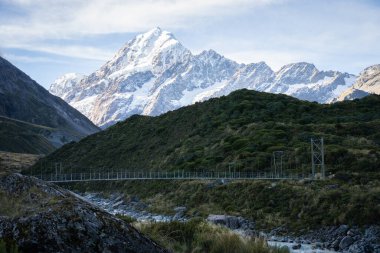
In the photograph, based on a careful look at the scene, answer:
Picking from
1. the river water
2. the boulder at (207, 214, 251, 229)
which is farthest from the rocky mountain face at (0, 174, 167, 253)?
the river water

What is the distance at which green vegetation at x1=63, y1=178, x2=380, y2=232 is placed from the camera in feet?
125

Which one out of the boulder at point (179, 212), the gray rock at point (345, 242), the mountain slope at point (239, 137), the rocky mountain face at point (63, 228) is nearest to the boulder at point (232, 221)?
the gray rock at point (345, 242)

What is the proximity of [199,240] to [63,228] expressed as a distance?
4.62 metres

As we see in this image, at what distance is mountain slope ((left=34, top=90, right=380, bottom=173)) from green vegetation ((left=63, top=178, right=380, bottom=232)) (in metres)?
8.07

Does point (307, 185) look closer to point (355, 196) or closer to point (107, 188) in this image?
point (355, 196)

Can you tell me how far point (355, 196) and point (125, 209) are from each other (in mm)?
36271

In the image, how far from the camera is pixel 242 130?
82938mm

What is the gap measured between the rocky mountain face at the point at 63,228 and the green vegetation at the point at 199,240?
248cm

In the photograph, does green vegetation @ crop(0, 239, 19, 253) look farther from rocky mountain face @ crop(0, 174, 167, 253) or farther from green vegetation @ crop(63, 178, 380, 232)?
green vegetation @ crop(63, 178, 380, 232)

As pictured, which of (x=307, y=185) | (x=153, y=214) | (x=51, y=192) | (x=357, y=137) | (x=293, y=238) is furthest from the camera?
(x=357, y=137)

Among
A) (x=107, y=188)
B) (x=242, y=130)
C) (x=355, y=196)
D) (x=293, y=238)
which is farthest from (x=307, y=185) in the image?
(x=107, y=188)

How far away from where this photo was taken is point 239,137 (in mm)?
77875

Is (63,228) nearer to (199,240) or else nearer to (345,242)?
(199,240)

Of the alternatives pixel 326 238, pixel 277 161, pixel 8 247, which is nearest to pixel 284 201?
pixel 326 238
